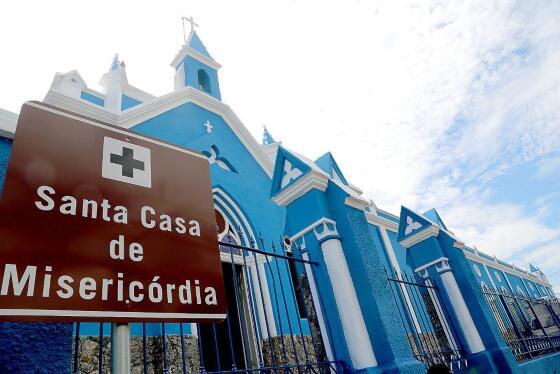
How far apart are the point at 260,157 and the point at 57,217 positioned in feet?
30.9

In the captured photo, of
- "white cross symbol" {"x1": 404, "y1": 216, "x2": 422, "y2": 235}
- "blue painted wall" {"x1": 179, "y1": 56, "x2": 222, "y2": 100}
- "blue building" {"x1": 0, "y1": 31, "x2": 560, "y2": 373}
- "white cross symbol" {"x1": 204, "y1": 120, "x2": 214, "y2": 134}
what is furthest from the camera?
"blue painted wall" {"x1": 179, "y1": 56, "x2": 222, "y2": 100}

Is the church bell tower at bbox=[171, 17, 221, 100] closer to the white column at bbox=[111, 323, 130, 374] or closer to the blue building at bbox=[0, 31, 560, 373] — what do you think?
the blue building at bbox=[0, 31, 560, 373]

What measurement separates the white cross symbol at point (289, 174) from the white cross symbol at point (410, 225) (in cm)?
303

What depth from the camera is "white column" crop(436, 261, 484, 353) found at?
5.23 meters

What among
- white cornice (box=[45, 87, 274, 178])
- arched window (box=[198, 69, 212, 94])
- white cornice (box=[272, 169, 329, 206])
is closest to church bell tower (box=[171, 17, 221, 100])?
arched window (box=[198, 69, 212, 94])

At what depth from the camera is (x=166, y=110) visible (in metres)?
8.80

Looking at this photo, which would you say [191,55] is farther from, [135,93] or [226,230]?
[226,230]

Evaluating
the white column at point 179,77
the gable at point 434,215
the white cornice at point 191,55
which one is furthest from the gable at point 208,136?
the gable at point 434,215

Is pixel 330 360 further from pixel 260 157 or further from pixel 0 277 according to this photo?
pixel 260 157

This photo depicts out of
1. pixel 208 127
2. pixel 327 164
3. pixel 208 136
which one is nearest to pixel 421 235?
pixel 327 164

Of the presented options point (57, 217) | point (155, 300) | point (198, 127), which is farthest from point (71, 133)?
point (198, 127)

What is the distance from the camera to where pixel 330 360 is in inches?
128

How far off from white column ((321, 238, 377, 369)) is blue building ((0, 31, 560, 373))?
0.03ft

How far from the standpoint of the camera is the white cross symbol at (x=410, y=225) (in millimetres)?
5970
